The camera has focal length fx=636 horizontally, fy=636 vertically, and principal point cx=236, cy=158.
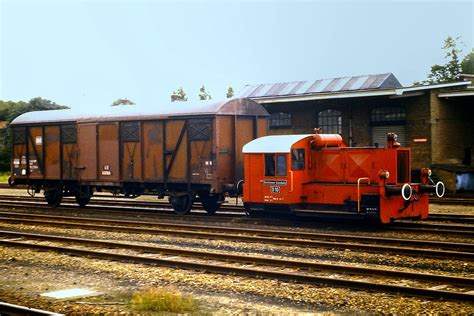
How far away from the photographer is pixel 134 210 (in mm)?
23203

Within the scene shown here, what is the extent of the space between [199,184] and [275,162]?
3.44m

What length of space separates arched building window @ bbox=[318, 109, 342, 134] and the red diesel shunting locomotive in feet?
49.6

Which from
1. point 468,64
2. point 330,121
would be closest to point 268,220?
point 330,121

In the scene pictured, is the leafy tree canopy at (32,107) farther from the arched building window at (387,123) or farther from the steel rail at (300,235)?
the steel rail at (300,235)

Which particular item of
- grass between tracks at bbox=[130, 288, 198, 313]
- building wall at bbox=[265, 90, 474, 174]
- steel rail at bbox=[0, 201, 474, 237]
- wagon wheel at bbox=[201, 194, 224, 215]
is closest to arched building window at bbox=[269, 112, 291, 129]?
building wall at bbox=[265, 90, 474, 174]

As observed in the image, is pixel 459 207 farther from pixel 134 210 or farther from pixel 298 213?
pixel 134 210

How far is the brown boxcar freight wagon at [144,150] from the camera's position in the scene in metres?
19.7

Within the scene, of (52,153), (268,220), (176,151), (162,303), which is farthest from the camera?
(52,153)

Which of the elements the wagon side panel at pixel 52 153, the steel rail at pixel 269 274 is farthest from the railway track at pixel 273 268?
the wagon side panel at pixel 52 153

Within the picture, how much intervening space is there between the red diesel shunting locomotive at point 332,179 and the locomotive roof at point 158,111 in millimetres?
2103

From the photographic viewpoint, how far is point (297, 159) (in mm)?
17359

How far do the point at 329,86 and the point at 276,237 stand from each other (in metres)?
23.9

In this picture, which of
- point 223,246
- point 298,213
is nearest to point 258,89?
point 298,213

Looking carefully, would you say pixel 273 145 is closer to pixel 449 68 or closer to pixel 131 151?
pixel 131 151
